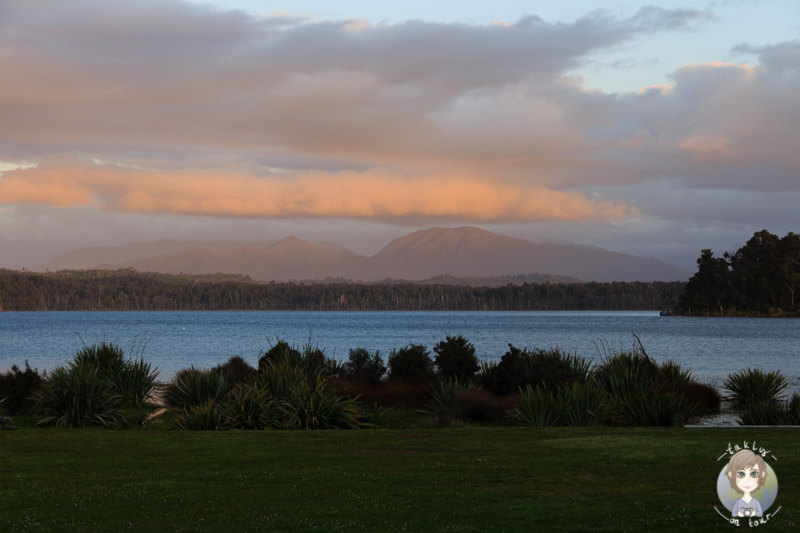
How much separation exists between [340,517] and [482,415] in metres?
13.1

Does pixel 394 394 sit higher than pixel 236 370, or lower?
lower

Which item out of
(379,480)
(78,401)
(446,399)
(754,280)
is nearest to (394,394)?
(446,399)

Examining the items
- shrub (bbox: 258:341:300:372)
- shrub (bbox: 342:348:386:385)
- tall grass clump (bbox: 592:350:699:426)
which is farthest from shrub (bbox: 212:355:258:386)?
tall grass clump (bbox: 592:350:699:426)

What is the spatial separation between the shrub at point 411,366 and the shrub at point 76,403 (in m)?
10.8

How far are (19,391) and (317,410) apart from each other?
31.2ft

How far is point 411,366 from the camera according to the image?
28.5 meters

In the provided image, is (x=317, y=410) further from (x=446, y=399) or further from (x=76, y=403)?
(x=76, y=403)

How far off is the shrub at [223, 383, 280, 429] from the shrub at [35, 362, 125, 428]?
8.72 feet

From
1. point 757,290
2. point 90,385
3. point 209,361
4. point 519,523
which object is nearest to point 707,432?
point 519,523

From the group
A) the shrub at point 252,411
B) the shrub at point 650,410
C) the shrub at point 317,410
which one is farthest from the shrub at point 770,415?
the shrub at point 252,411

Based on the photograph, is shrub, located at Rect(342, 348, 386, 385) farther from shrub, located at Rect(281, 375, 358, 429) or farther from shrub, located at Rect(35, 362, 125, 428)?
shrub, located at Rect(35, 362, 125, 428)

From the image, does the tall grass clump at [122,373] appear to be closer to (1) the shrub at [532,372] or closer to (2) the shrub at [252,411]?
(2) the shrub at [252,411]

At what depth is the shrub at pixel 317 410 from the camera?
60.5 feet

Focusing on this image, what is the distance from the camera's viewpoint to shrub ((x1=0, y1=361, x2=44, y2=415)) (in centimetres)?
2245
